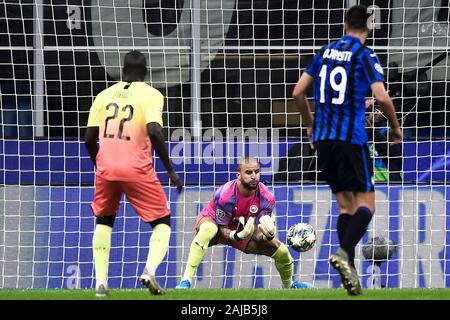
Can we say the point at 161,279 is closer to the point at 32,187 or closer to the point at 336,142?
the point at 32,187

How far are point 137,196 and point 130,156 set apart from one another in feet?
1.03

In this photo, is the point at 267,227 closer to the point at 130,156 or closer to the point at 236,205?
the point at 236,205

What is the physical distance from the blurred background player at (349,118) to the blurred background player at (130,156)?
1.16 m

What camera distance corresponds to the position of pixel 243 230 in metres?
12.5

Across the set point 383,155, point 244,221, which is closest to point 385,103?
point 244,221

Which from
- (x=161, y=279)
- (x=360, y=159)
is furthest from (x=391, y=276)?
(x=360, y=159)

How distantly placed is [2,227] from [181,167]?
7.12 feet

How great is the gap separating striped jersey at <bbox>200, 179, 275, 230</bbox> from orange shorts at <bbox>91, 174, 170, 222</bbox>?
2.93 metres

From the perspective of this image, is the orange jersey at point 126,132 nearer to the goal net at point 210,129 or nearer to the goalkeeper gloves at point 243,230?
the goalkeeper gloves at point 243,230

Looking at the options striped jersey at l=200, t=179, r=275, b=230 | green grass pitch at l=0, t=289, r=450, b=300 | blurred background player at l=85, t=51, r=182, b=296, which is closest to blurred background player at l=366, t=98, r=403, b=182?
striped jersey at l=200, t=179, r=275, b=230

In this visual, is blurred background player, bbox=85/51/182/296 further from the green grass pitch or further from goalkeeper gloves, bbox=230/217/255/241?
goalkeeper gloves, bbox=230/217/255/241

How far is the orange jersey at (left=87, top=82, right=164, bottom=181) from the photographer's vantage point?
31.6 ft

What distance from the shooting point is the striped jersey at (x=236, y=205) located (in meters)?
12.7

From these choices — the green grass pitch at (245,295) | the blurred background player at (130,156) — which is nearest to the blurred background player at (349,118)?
the green grass pitch at (245,295)
